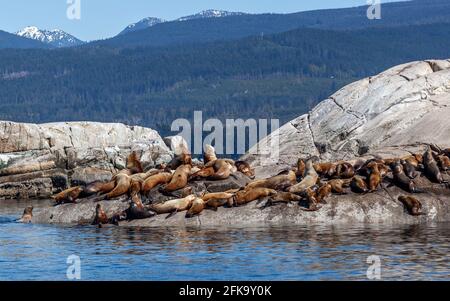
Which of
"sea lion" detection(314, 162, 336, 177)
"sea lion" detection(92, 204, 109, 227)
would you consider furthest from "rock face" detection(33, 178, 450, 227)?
"sea lion" detection(314, 162, 336, 177)

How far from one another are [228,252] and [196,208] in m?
6.81

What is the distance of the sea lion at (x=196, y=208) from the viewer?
41.8 metres

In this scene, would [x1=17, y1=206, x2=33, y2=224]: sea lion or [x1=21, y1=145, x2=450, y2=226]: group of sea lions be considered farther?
[x1=17, y1=206, x2=33, y2=224]: sea lion

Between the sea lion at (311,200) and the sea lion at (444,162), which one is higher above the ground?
the sea lion at (444,162)

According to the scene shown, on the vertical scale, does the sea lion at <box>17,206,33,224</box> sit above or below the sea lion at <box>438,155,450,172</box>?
below

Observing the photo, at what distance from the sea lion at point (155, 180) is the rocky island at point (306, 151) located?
31cm

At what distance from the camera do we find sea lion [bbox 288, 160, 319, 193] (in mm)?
42562

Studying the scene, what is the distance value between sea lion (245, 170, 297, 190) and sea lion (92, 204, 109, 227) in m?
5.02

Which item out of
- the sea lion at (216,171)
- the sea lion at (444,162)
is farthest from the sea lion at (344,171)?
the sea lion at (216,171)

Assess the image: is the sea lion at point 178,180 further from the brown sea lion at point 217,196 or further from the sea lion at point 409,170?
the sea lion at point 409,170

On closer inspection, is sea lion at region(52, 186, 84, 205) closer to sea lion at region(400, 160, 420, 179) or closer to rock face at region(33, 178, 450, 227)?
rock face at region(33, 178, 450, 227)

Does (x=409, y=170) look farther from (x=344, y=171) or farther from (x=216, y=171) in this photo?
(x=216, y=171)
